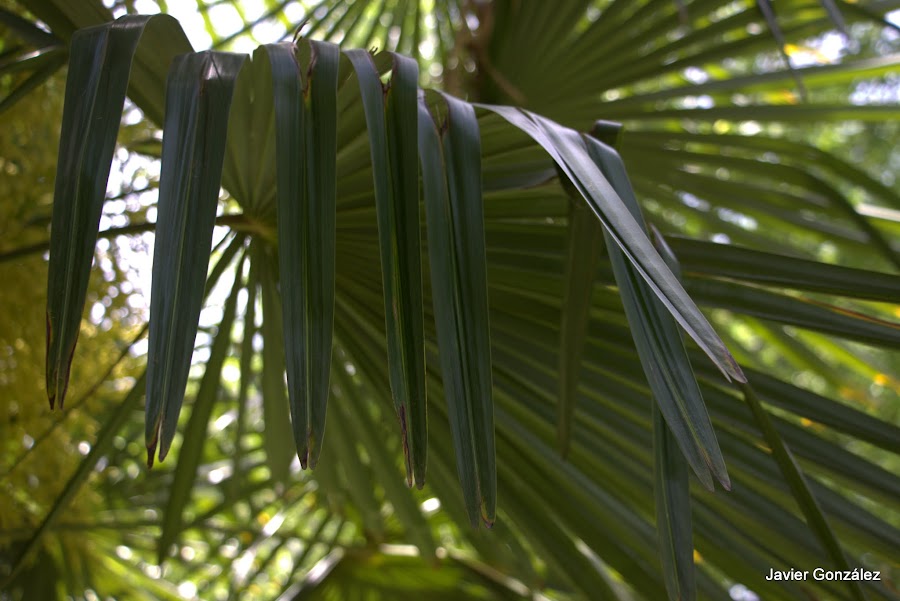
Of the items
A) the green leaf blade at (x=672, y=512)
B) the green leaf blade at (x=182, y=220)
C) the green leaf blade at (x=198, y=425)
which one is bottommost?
the green leaf blade at (x=672, y=512)

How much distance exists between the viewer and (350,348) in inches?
34.8

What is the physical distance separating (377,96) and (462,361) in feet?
0.61

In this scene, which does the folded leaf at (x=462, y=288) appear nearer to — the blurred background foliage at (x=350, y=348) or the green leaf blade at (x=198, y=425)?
the blurred background foliage at (x=350, y=348)

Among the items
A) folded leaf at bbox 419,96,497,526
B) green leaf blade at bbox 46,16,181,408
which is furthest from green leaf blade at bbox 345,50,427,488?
green leaf blade at bbox 46,16,181,408

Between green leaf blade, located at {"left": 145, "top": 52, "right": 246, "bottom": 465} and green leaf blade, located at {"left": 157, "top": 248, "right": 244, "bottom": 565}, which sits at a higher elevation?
green leaf blade, located at {"left": 145, "top": 52, "right": 246, "bottom": 465}

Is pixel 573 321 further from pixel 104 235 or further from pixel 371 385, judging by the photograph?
pixel 104 235

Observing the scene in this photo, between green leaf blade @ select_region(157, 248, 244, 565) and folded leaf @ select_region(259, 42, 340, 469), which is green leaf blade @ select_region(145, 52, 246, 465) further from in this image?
green leaf blade @ select_region(157, 248, 244, 565)

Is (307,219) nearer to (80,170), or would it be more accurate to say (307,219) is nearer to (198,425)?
(80,170)

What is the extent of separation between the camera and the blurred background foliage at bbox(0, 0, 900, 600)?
96 centimetres

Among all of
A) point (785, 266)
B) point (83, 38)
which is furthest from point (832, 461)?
point (83, 38)

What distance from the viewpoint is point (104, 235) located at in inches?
31.6

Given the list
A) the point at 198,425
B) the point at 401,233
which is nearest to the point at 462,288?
the point at 401,233

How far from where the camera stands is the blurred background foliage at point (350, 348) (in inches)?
37.7

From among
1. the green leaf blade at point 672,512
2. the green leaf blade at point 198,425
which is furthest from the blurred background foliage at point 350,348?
the green leaf blade at point 672,512
